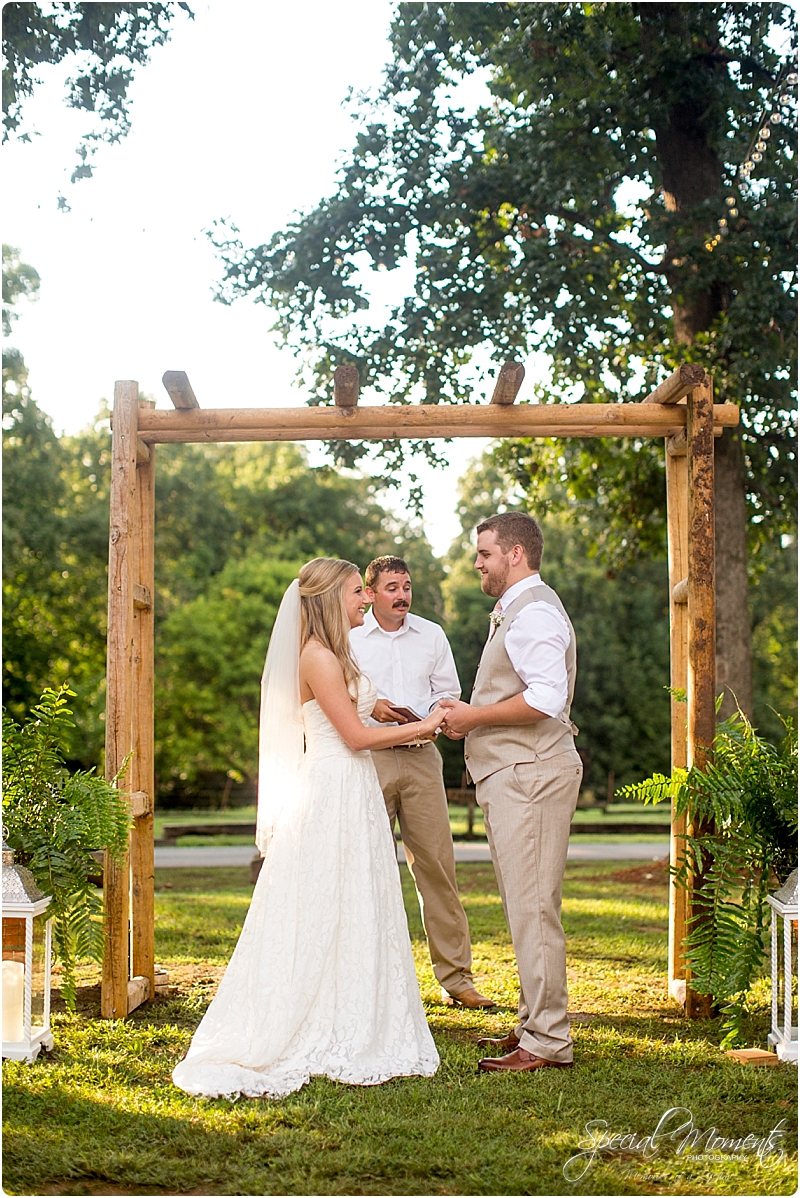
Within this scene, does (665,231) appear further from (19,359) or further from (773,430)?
(19,359)

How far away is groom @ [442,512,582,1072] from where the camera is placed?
4.41 m

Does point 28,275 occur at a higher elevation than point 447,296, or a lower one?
higher

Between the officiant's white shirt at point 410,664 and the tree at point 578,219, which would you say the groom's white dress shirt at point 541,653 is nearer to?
the officiant's white shirt at point 410,664

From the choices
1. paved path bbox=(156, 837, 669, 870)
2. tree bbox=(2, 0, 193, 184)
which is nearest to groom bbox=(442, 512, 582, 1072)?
tree bbox=(2, 0, 193, 184)

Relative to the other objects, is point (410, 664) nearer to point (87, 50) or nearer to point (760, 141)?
point (87, 50)

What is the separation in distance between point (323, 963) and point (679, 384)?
3177mm

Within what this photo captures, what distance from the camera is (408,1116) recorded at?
3.81 metres

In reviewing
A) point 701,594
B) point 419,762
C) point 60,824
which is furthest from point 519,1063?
point 701,594

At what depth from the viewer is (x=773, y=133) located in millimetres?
10234

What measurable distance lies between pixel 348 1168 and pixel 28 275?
1925 centimetres

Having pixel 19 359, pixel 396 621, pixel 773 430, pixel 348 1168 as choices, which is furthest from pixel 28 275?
pixel 348 1168

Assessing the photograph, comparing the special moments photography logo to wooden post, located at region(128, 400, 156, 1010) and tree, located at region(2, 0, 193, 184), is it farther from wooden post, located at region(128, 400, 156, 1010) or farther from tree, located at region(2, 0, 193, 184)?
tree, located at region(2, 0, 193, 184)

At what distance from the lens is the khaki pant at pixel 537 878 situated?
4.41 m

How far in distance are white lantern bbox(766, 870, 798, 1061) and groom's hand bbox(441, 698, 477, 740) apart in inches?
60.1
